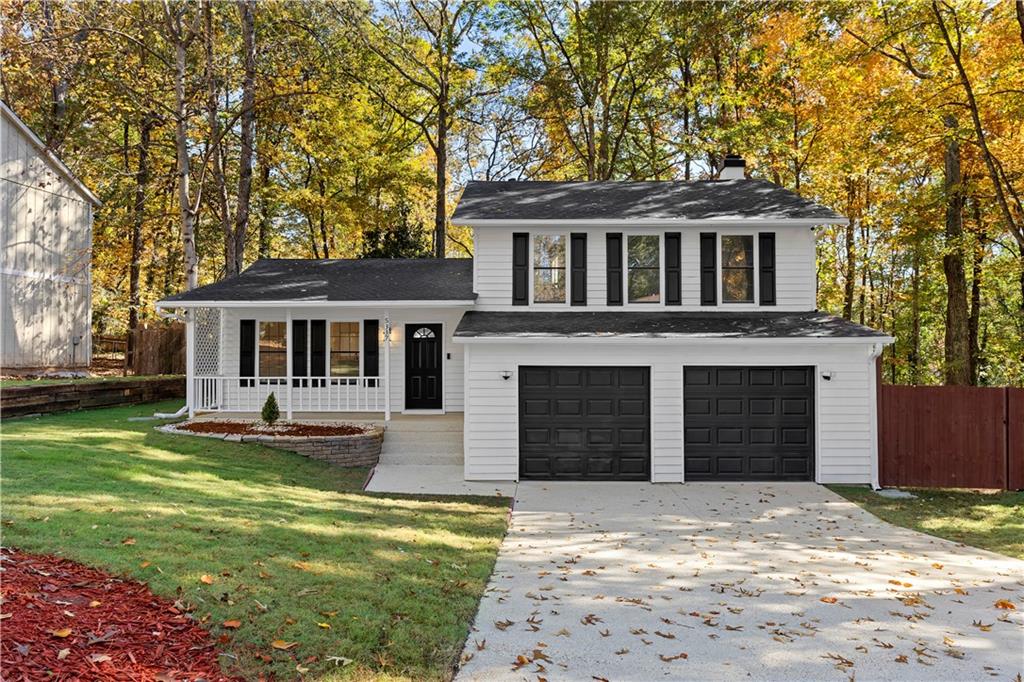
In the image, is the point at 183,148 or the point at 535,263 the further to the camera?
the point at 183,148

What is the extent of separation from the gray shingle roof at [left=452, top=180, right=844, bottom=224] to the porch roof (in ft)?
6.57

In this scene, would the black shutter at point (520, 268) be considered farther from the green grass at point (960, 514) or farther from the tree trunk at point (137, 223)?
the tree trunk at point (137, 223)

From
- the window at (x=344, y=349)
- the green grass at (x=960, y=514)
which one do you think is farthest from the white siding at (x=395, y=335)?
the green grass at (x=960, y=514)

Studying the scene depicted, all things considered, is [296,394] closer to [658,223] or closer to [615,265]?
[615,265]

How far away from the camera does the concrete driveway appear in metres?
4.49

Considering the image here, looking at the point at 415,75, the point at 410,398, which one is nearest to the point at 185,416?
the point at 410,398

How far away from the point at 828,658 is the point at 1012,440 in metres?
9.13

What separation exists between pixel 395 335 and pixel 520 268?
4.07 m

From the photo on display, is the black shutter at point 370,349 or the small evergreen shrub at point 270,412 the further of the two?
the black shutter at point 370,349

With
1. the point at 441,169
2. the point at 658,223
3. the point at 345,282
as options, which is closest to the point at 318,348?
the point at 345,282

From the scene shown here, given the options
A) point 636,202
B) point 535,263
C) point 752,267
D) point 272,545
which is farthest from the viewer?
point 636,202

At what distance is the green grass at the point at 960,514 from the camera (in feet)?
27.0

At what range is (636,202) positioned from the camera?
1455 centimetres

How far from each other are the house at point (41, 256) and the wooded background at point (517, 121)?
1.43 meters
